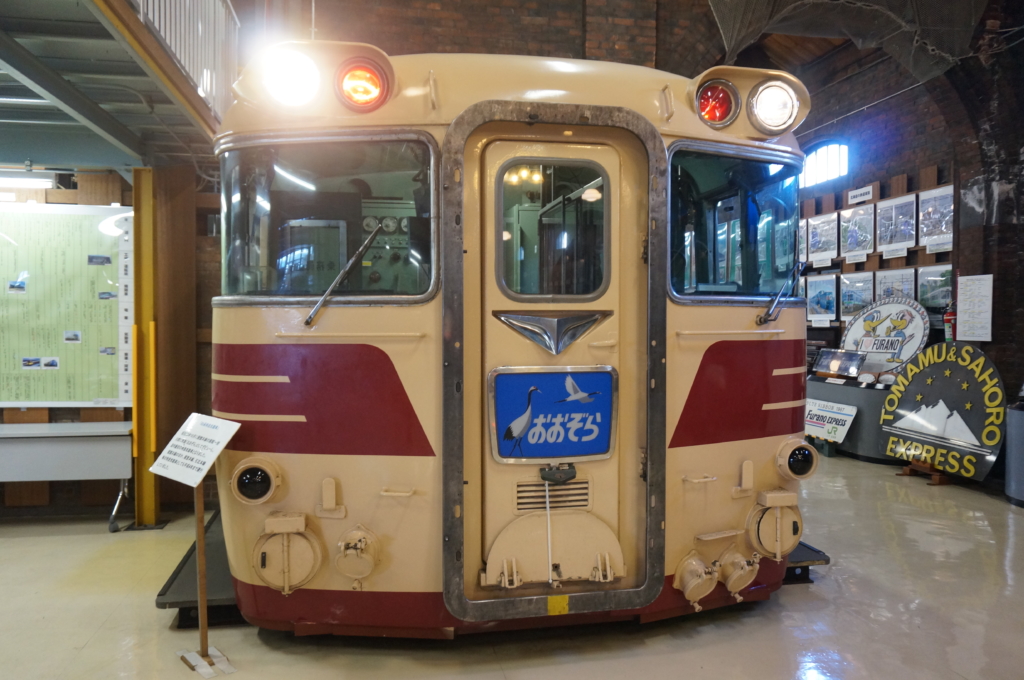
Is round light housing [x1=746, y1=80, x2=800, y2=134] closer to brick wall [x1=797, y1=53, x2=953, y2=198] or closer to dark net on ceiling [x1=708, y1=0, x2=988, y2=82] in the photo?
dark net on ceiling [x1=708, y1=0, x2=988, y2=82]

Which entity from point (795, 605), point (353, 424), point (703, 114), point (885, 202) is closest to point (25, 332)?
point (353, 424)

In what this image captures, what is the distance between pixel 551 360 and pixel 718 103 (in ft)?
4.79

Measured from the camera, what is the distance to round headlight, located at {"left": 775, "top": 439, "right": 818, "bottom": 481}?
10.7 feet

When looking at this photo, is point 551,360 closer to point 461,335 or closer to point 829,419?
point 461,335

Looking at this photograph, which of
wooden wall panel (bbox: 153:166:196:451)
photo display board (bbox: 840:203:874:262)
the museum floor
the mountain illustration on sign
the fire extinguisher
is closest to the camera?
the museum floor

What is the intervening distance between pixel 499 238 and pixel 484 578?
1508mm

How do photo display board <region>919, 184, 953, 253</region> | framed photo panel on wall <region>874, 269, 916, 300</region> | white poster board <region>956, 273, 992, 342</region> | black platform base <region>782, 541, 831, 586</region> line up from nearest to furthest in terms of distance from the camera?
black platform base <region>782, 541, 831, 586</region> < white poster board <region>956, 273, 992, 342</region> < photo display board <region>919, 184, 953, 253</region> < framed photo panel on wall <region>874, 269, 916, 300</region>

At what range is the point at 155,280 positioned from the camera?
5.20 m

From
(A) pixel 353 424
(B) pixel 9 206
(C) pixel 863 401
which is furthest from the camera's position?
(C) pixel 863 401

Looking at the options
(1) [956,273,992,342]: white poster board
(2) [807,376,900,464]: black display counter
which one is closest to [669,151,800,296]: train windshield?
(2) [807,376,900,464]: black display counter

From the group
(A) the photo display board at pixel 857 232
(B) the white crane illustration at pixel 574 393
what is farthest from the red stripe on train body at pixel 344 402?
(A) the photo display board at pixel 857 232

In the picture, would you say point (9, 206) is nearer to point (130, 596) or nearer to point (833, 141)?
point (130, 596)

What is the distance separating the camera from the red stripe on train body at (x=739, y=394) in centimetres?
312

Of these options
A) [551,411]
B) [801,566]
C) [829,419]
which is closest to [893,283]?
[829,419]
